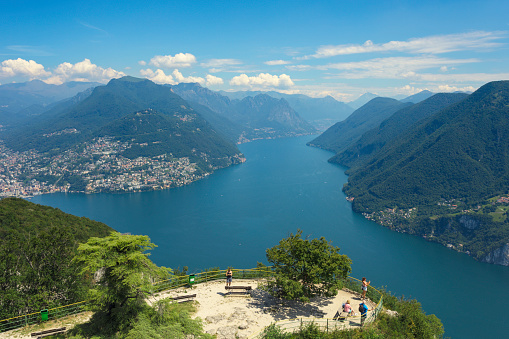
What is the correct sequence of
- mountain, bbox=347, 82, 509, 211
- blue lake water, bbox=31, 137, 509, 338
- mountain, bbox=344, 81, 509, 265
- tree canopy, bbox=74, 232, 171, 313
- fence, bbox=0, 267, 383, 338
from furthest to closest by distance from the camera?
mountain, bbox=347, 82, 509, 211
mountain, bbox=344, 81, 509, 265
blue lake water, bbox=31, 137, 509, 338
fence, bbox=0, 267, 383, 338
tree canopy, bbox=74, 232, 171, 313

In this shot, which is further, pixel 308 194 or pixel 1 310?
pixel 308 194

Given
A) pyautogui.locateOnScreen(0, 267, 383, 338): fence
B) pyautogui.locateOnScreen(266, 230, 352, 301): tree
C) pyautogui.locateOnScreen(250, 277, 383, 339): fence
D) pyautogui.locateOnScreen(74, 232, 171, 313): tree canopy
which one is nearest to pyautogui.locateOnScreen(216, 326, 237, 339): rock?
pyautogui.locateOnScreen(250, 277, 383, 339): fence

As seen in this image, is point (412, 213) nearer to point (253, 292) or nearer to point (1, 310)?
point (253, 292)

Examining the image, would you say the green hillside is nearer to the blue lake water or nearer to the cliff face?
the blue lake water

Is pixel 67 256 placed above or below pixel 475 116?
below

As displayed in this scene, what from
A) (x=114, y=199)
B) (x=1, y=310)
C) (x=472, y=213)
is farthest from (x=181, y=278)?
(x=114, y=199)

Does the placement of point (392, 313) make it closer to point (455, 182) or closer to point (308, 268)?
point (308, 268)

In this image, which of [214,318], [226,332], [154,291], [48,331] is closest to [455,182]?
[214,318]

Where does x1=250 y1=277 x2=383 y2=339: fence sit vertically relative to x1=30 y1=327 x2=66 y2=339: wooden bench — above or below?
above
